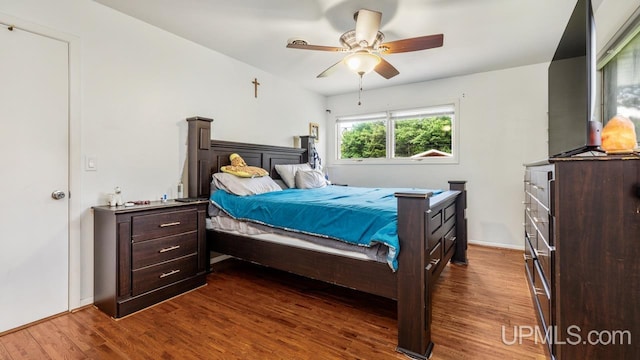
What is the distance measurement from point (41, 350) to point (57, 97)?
5.94ft

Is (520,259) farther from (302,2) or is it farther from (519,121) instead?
(302,2)

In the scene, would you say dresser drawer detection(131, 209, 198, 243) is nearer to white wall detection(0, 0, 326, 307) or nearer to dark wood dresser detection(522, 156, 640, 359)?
white wall detection(0, 0, 326, 307)

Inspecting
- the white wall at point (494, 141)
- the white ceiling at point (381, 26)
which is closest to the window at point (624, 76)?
the white ceiling at point (381, 26)

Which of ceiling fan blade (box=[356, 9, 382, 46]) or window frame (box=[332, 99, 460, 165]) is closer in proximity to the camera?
ceiling fan blade (box=[356, 9, 382, 46])

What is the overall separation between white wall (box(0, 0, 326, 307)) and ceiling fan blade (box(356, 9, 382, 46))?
1964mm

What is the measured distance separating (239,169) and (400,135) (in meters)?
2.85

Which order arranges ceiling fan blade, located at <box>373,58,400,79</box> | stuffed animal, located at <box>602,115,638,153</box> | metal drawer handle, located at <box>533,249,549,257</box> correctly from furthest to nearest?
ceiling fan blade, located at <box>373,58,400,79</box> < metal drawer handle, located at <box>533,249,549,257</box> < stuffed animal, located at <box>602,115,638,153</box>

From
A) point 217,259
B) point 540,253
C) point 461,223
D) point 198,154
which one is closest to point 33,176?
point 198,154

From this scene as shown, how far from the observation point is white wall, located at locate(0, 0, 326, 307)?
237 cm

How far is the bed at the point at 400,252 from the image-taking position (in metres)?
1.75

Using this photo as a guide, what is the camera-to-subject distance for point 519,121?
3.92 metres

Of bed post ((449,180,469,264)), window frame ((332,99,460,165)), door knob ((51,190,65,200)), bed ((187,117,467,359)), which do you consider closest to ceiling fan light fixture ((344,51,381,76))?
bed ((187,117,467,359))

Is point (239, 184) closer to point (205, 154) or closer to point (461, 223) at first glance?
point (205, 154)

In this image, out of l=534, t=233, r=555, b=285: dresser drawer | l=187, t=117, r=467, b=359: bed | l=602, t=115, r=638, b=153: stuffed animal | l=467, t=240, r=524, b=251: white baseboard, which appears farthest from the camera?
l=467, t=240, r=524, b=251: white baseboard
